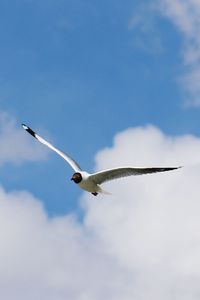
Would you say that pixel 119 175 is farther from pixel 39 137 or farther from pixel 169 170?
pixel 39 137

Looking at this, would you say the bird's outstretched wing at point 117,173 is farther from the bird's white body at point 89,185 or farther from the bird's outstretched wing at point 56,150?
the bird's outstretched wing at point 56,150

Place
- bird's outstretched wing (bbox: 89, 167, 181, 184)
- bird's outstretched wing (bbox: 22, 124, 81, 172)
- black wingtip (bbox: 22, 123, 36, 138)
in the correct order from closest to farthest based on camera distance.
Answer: bird's outstretched wing (bbox: 89, 167, 181, 184) < bird's outstretched wing (bbox: 22, 124, 81, 172) < black wingtip (bbox: 22, 123, 36, 138)

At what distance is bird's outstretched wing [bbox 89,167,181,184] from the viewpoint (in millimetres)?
35062

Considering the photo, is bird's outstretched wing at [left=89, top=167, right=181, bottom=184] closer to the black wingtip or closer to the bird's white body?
the bird's white body

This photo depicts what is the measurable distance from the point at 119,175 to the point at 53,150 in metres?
8.94

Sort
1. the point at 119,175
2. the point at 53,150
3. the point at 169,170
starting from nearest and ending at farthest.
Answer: the point at 169,170 → the point at 119,175 → the point at 53,150

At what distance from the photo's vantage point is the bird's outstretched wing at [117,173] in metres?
35.1

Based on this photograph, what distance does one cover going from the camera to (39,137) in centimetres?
4878

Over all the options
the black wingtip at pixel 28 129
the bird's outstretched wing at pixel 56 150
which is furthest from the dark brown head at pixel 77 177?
the black wingtip at pixel 28 129

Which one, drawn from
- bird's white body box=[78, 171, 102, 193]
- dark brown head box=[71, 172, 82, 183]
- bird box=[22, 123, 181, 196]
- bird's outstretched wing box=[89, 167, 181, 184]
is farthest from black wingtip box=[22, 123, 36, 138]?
bird's outstretched wing box=[89, 167, 181, 184]

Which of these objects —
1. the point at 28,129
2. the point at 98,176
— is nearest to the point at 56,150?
the point at 28,129

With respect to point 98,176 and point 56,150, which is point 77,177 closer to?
point 98,176

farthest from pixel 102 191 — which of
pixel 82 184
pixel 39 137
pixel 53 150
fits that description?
pixel 39 137

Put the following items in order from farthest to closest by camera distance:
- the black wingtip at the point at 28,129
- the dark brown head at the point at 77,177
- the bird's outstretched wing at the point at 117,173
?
the black wingtip at the point at 28,129 < the dark brown head at the point at 77,177 < the bird's outstretched wing at the point at 117,173
